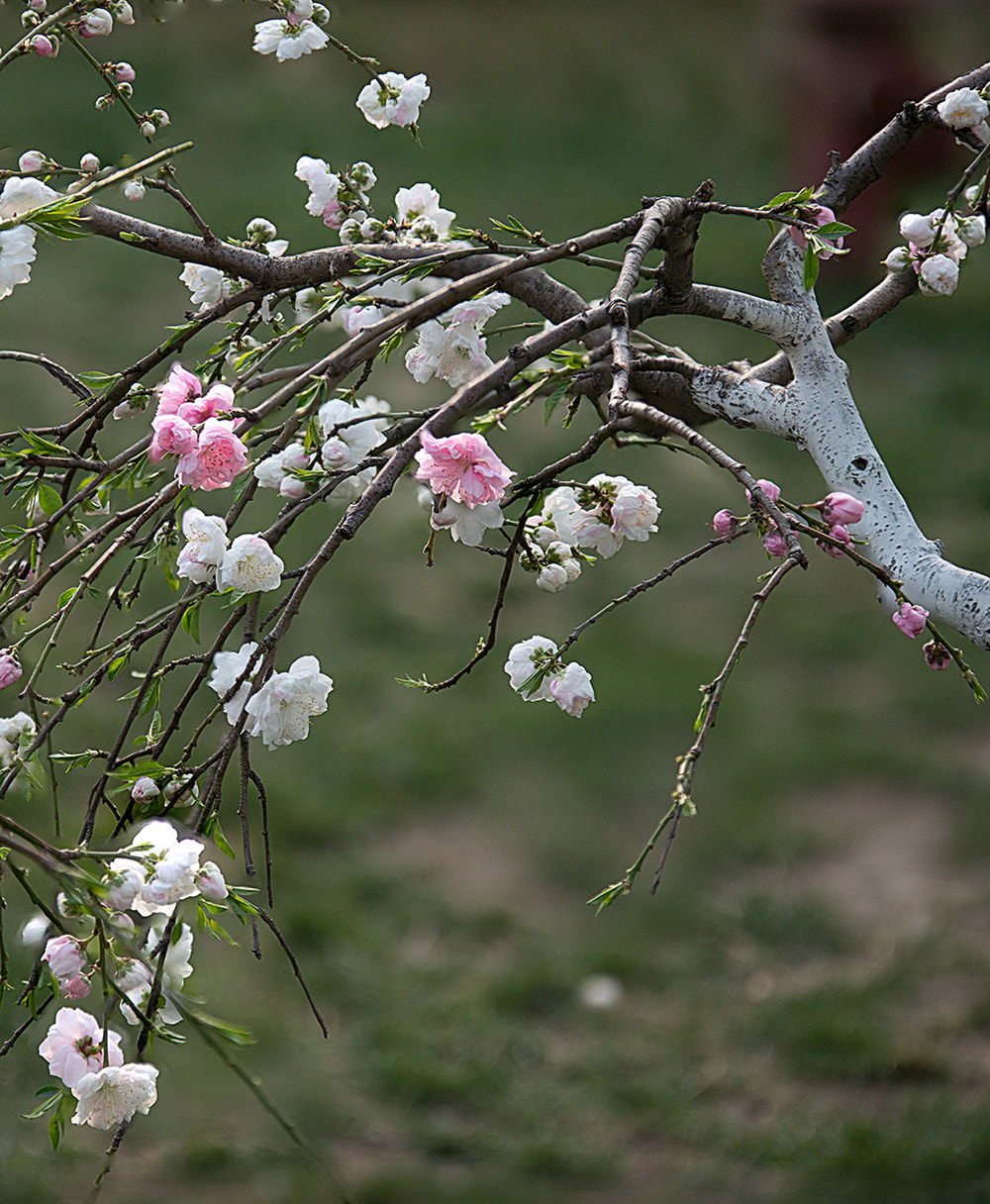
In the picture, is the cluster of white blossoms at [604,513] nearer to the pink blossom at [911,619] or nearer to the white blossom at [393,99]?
the pink blossom at [911,619]

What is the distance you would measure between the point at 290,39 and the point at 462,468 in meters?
0.58

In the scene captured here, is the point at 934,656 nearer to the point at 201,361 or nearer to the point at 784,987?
the point at 201,361

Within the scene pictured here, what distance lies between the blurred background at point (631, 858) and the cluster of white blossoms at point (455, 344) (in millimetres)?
357

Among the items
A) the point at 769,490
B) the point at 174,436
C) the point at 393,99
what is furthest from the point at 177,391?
the point at 393,99

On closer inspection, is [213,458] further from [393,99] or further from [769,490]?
[393,99]

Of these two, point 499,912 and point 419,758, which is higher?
point 419,758

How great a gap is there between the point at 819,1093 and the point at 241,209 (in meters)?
4.49

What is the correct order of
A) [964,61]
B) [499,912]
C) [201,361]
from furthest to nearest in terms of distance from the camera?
[964,61], [499,912], [201,361]

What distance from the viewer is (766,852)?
2.80 m

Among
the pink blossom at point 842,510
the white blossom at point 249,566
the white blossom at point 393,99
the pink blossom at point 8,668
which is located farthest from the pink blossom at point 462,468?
the white blossom at point 393,99

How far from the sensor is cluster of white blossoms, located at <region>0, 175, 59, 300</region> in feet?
2.71

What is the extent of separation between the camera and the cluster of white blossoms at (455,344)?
1.06 m

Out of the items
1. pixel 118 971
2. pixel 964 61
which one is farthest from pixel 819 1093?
pixel 964 61

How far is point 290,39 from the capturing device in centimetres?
115
